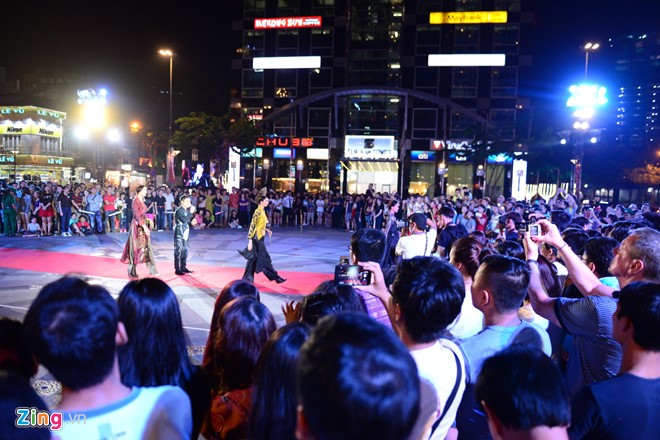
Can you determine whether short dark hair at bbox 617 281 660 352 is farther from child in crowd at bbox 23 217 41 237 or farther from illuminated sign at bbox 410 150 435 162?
illuminated sign at bbox 410 150 435 162

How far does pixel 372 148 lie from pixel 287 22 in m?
15.4

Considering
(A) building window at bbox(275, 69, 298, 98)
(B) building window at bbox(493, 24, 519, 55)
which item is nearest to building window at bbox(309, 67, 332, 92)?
(A) building window at bbox(275, 69, 298, 98)

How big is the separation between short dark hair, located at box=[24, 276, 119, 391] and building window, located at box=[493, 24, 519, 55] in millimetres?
47098

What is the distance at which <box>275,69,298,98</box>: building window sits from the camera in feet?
154

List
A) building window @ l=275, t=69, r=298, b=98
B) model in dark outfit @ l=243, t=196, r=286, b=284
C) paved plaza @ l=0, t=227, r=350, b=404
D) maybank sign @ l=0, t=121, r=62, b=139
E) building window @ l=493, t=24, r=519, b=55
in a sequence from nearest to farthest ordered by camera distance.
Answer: paved plaza @ l=0, t=227, r=350, b=404 → model in dark outfit @ l=243, t=196, r=286, b=284 → building window @ l=493, t=24, r=519, b=55 → building window @ l=275, t=69, r=298, b=98 → maybank sign @ l=0, t=121, r=62, b=139

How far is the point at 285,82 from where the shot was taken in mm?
47156

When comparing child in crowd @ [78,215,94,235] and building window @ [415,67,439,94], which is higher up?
building window @ [415,67,439,94]

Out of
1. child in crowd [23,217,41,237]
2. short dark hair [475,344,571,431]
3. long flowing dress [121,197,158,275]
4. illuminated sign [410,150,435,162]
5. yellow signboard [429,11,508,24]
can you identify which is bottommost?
child in crowd [23,217,41,237]

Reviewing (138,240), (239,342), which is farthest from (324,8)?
(239,342)

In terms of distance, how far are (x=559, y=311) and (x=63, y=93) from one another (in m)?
74.7

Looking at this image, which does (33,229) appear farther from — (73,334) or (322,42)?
(322,42)

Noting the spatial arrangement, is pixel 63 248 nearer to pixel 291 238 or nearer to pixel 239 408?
pixel 291 238

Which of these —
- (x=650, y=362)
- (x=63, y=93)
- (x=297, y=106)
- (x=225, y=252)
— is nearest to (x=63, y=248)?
→ (x=225, y=252)

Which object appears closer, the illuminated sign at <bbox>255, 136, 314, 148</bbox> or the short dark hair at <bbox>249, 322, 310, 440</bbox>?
the short dark hair at <bbox>249, 322, 310, 440</bbox>
